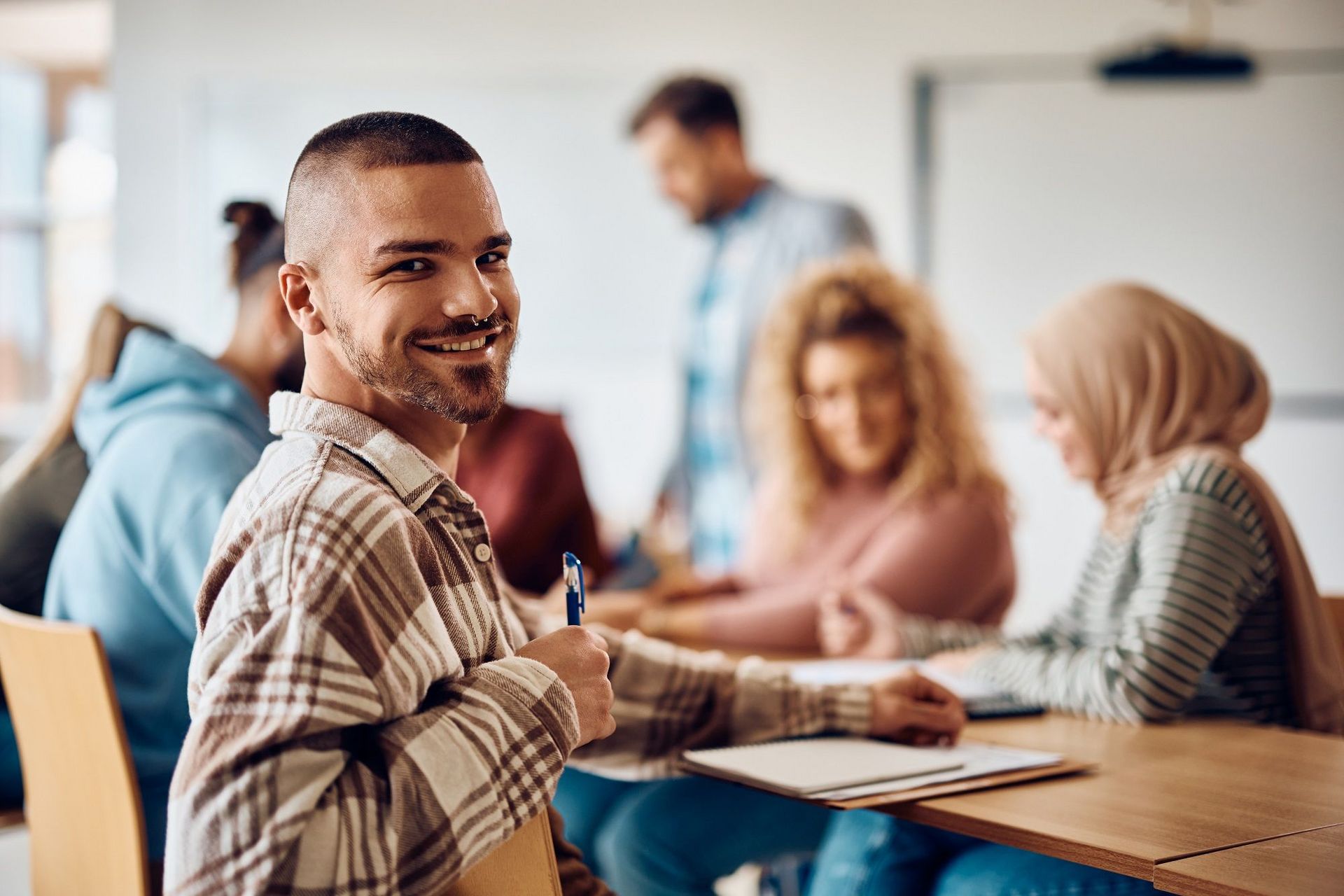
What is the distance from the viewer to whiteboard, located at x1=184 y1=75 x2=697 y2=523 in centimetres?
421

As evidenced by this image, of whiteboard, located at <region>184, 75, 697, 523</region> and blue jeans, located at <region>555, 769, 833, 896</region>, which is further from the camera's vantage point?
whiteboard, located at <region>184, 75, 697, 523</region>

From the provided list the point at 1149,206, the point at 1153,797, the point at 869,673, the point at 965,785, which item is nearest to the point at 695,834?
the point at 869,673

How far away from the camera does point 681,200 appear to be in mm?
3902

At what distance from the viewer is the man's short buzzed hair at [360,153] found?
96 cm

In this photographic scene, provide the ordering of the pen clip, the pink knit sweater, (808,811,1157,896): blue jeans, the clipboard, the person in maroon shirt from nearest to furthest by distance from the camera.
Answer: the pen clip < the clipboard < (808,811,1157,896): blue jeans < the pink knit sweater < the person in maroon shirt

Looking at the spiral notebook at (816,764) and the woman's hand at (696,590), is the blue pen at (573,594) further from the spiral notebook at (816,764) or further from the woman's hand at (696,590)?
the woman's hand at (696,590)

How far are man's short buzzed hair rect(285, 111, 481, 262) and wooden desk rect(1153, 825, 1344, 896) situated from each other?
2.50ft

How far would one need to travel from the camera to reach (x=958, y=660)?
189 centimetres

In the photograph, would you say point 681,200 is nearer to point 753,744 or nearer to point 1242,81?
point 1242,81

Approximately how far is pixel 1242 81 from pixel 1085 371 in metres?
2.48

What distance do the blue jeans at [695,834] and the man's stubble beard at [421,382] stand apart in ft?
2.75

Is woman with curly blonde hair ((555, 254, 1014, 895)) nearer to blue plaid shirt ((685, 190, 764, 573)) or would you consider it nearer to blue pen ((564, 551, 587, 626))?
blue pen ((564, 551, 587, 626))

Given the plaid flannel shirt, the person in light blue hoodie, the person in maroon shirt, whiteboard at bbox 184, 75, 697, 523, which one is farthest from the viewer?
whiteboard at bbox 184, 75, 697, 523

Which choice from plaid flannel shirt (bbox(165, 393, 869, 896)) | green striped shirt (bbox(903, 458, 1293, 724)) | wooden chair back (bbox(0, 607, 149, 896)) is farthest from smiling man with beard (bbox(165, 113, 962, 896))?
green striped shirt (bbox(903, 458, 1293, 724))
